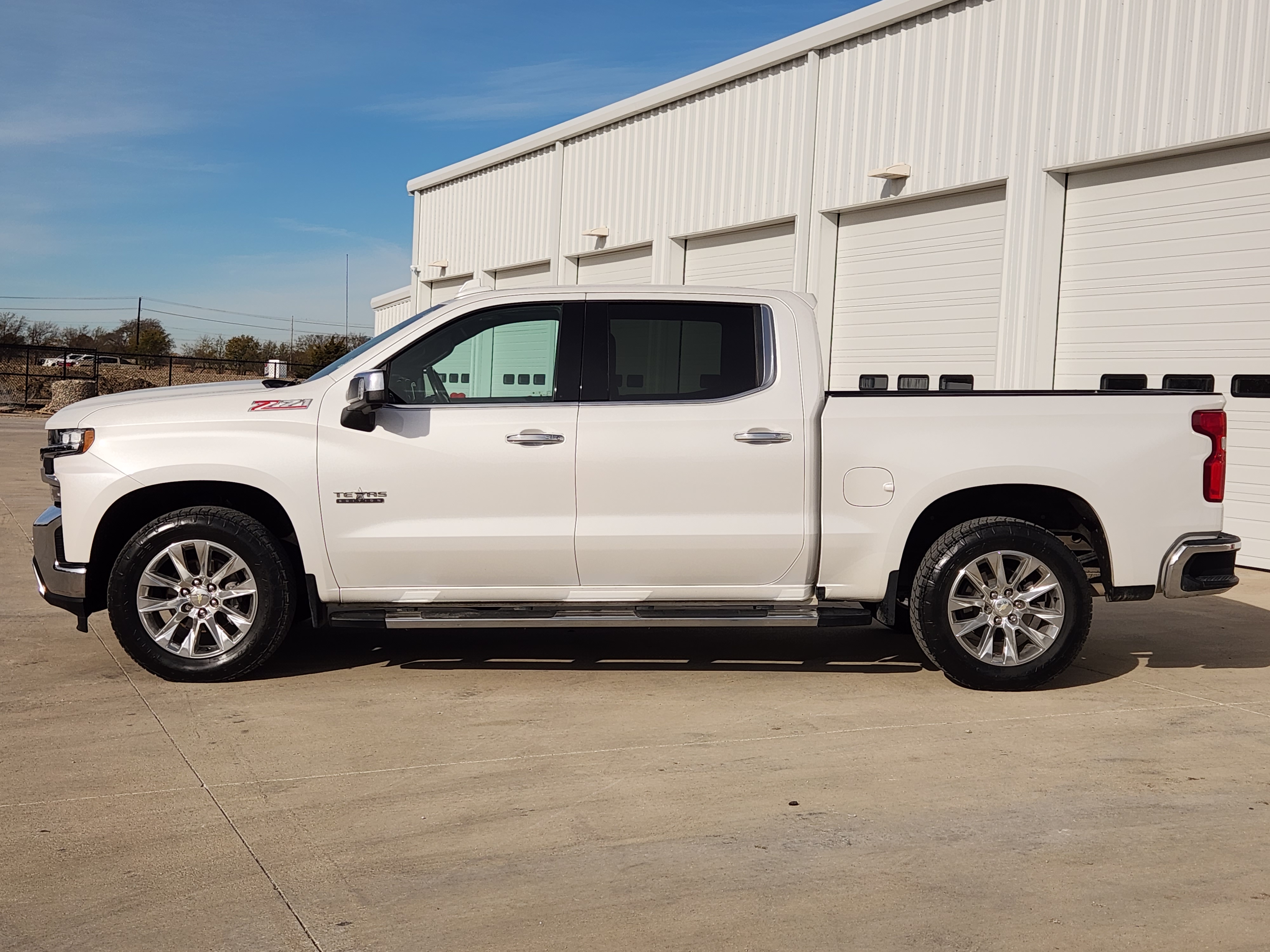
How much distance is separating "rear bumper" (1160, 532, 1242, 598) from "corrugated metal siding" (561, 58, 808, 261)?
10193mm

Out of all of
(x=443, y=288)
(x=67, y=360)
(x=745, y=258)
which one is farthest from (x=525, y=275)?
(x=67, y=360)

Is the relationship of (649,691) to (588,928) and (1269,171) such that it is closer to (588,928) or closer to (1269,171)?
(588,928)

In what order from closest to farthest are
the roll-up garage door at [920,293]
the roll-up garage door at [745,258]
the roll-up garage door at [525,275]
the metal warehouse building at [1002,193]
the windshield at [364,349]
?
the windshield at [364,349], the metal warehouse building at [1002,193], the roll-up garage door at [920,293], the roll-up garage door at [745,258], the roll-up garage door at [525,275]

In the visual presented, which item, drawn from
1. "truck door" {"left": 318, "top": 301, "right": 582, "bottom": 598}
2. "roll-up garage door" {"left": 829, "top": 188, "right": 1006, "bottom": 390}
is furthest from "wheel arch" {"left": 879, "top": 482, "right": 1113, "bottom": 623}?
"roll-up garage door" {"left": 829, "top": 188, "right": 1006, "bottom": 390}

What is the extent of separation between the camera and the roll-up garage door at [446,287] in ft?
85.6

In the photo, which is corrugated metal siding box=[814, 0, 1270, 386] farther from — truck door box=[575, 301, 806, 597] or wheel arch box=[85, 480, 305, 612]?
wheel arch box=[85, 480, 305, 612]

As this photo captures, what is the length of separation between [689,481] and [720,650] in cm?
157

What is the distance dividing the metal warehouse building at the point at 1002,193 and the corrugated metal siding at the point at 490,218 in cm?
347

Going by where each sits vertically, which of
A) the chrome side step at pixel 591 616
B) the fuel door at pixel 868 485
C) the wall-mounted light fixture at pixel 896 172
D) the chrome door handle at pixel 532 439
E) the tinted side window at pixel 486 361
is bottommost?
the chrome side step at pixel 591 616

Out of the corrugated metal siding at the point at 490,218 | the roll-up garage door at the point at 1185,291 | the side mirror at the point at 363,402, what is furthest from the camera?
the corrugated metal siding at the point at 490,218

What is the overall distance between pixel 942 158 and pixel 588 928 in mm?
11691

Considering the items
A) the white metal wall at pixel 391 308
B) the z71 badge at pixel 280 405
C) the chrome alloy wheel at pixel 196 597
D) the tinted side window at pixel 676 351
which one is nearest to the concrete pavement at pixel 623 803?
the chrome alloy wheel at pixel 196 597

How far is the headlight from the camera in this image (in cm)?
623

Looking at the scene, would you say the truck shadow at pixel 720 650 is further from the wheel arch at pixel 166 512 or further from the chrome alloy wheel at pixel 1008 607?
the wheel arch at pixel 166 512
